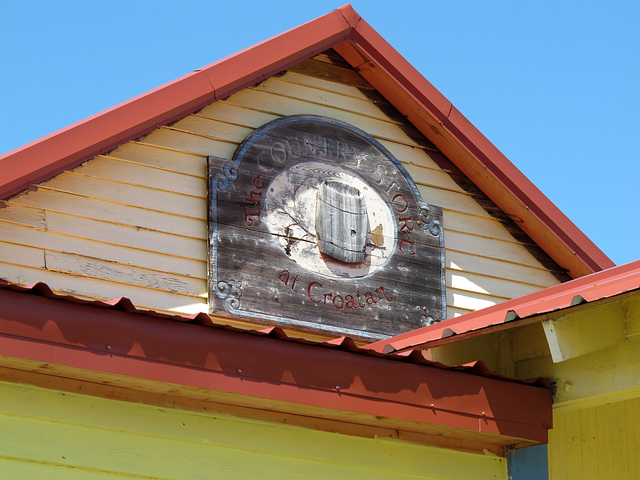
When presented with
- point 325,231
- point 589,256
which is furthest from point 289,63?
point 589,256

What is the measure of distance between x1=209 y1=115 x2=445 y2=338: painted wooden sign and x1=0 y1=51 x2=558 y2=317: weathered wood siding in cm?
13

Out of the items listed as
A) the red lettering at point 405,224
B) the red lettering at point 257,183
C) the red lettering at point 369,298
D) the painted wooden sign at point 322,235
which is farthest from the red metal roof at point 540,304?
the red lettering at point 405,224

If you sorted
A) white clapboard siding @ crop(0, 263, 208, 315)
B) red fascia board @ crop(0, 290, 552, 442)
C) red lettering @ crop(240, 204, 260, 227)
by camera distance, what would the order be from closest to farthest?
red fascia board @ crop(0, 290, 552, 442)
white clapboard siding @ crop(0, 263, 208, 315)
red lettering @ crop(240, 204, 260, 227)

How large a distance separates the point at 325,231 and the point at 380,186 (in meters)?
0.69

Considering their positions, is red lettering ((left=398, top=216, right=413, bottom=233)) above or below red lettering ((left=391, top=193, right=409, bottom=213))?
below

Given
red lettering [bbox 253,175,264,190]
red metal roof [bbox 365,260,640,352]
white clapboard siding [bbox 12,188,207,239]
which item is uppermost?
red lettering [bbox 253,175,264,190]

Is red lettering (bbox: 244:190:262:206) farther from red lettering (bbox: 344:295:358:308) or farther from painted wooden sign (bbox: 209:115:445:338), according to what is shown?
red lettering (bbox: 344:295:358:308)

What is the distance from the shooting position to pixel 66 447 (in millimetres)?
4219

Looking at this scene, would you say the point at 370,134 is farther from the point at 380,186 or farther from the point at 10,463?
the point at 10,463

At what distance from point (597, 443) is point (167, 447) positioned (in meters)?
2.47

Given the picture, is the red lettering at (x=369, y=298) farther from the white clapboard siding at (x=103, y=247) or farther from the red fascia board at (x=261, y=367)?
the red fascia board at (x=261, y=367)

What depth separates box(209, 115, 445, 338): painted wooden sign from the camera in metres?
6.73

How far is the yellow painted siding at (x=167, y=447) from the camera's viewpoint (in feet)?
13.7

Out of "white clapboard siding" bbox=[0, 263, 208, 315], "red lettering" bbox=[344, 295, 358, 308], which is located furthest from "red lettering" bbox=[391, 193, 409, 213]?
"white clapboard siding" bbox=[0, 263, 208, 315]
